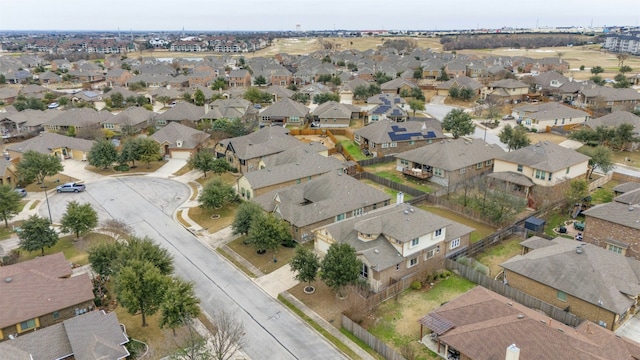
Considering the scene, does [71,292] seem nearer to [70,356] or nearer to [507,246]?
[70,356]

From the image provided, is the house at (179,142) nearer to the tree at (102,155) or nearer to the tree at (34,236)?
the tree at (102,155)

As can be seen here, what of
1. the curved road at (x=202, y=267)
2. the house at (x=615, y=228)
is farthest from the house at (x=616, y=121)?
the curved road at (x=202, y=267)

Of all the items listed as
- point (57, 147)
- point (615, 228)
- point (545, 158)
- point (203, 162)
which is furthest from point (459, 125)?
point (57, 147)

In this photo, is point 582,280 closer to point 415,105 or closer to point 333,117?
point 333,117

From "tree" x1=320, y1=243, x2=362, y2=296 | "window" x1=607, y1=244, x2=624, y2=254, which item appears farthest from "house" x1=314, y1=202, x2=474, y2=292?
"window" x1=607, y1=244, x2=624, y2=254

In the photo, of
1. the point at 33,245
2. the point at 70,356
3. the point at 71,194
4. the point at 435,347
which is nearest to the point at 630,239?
the point at 435,347

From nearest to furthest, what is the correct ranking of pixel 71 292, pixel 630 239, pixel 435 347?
1. pixel 435 347
2. pixel 71 292
3. pixel 630 239

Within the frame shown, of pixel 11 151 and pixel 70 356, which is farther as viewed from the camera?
pixel 11 151
